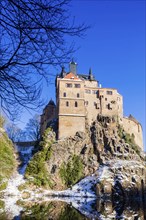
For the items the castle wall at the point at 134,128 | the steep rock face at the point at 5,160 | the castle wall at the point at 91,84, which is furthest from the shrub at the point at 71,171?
the castle wall at the point at 91,84

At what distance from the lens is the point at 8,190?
44.1 m

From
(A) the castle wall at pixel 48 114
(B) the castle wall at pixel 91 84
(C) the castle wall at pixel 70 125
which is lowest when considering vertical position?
(C) the castle wall at pixel 70 125

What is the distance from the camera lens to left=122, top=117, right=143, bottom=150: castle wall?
2453 inches

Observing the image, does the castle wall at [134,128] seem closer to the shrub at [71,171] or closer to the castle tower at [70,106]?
the castle tower at [70,106]

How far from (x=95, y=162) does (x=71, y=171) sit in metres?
4.56

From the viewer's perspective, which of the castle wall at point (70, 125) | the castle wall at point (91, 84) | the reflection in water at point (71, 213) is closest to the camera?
the reflection in water at point (71, 213)

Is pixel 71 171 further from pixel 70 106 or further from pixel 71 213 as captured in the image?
pixel 71 213

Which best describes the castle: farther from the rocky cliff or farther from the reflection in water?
the reflection in water

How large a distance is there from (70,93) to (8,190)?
73.5 feet

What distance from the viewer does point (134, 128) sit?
64.4 metres

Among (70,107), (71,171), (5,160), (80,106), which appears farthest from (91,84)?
(5,160)

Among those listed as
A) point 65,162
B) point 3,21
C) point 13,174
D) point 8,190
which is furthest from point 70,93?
point 3,21

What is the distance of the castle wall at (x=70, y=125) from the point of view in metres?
54.9

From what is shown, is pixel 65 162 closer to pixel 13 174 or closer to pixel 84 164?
pixel 84 164
